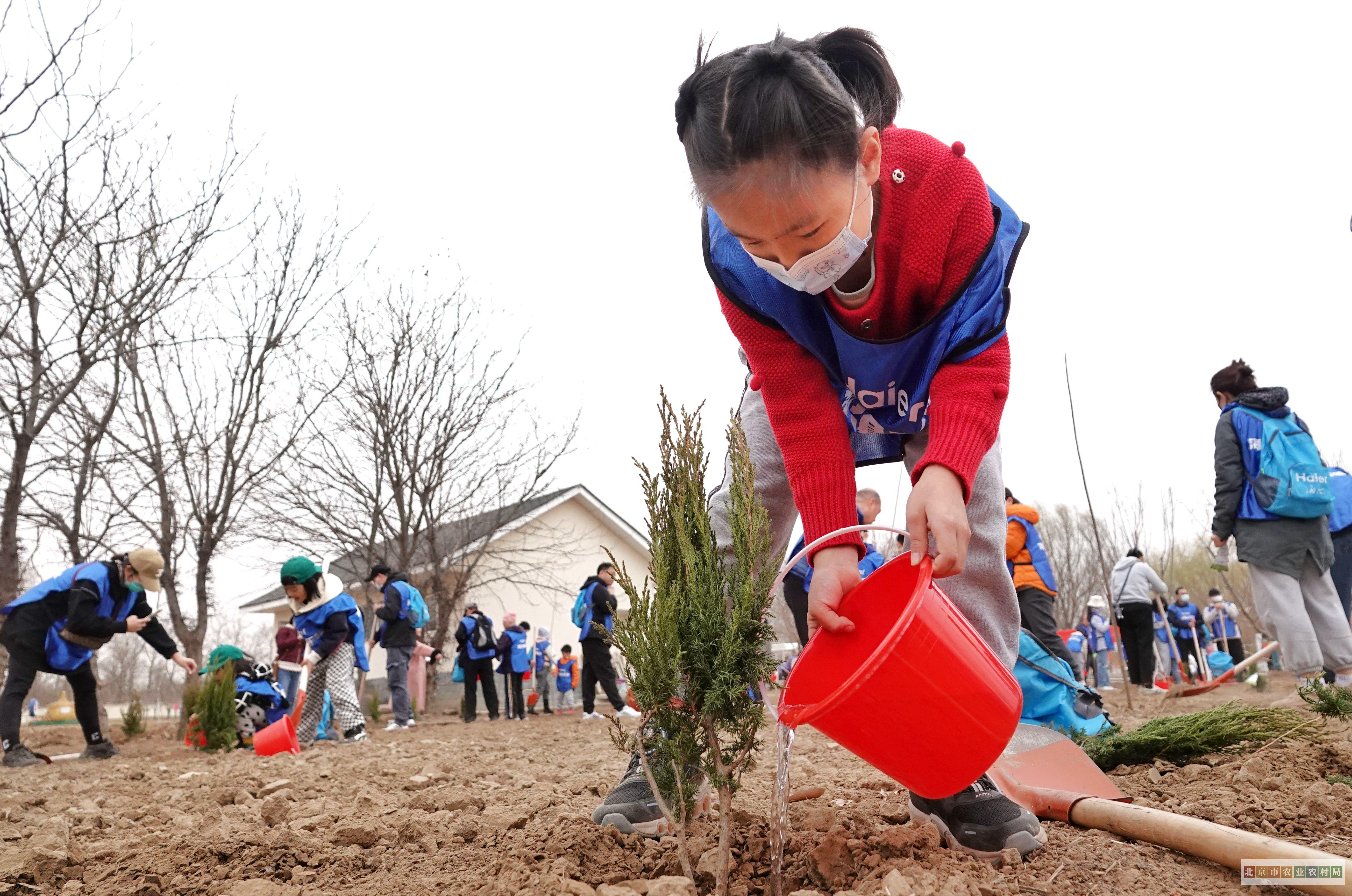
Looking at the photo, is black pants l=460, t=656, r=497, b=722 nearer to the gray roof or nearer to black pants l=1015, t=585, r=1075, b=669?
the gray roof

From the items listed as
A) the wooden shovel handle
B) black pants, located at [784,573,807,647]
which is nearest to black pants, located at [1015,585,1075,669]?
black pants, located at [784,573,807,647]

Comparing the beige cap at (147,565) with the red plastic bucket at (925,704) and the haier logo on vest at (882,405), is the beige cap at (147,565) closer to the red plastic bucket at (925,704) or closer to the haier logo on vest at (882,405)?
the haier logo on vest at (882,405)

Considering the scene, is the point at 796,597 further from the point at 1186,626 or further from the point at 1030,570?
the point at 1186,626

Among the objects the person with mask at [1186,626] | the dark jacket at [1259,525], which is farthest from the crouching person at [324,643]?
the person with mask at [1186,626]

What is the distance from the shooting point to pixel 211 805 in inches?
133

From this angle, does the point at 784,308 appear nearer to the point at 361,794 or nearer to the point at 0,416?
the point at 361,794

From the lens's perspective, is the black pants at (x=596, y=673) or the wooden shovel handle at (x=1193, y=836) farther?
the black pants at (x=596, y=673)

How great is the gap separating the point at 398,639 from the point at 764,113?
1023 centimetres

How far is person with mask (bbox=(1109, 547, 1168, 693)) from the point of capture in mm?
10711

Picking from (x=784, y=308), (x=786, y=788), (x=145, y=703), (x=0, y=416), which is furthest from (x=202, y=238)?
(x=145, y=703)

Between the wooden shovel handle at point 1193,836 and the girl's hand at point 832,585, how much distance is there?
810mm

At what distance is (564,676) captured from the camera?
20.0 meters

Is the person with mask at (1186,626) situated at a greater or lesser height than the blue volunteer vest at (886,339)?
lesser

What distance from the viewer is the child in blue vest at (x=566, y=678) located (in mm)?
20000
